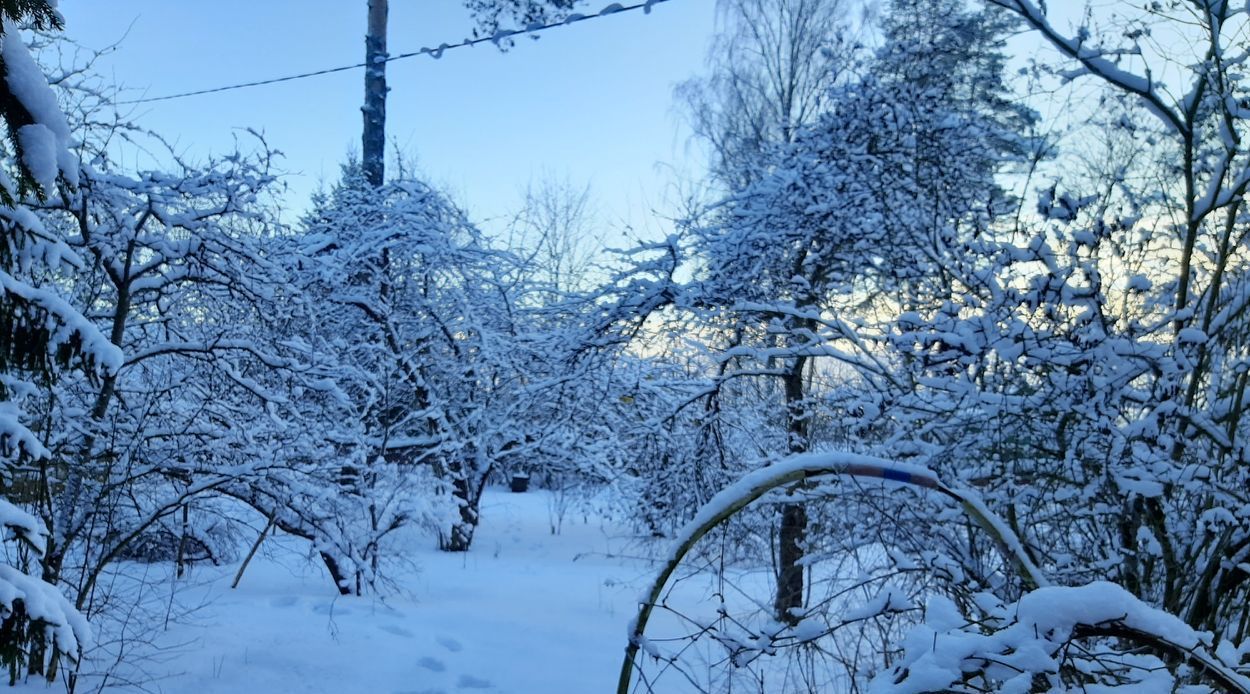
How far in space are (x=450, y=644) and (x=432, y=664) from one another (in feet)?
1.45

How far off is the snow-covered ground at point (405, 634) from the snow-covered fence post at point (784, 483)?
2.62 metres

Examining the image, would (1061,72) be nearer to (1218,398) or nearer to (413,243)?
(1218,398)

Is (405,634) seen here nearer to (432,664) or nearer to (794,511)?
(432,664)

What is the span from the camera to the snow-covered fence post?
6.13ft

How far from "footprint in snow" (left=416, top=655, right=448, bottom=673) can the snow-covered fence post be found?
449 cm

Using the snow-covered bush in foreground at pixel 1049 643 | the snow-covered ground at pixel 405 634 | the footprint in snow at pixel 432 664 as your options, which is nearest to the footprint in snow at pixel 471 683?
the snow-covered ground at pixel 405 634

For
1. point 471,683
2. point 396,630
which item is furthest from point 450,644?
point 471,683

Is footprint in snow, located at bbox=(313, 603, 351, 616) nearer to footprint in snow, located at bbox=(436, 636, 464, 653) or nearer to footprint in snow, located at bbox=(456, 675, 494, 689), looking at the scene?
footprint in snow, located at bbox=(436, 636, 464, 653)

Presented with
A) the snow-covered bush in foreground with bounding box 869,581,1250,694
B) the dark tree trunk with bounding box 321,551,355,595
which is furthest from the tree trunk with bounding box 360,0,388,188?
the snow-covered bush in foreground with bounding box 869,581,1250,694

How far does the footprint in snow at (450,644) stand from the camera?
6.48 metres

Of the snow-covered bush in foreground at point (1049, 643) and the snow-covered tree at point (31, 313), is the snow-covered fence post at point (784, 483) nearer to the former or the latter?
the snow-covered bush in foreground at point (1049, 643)

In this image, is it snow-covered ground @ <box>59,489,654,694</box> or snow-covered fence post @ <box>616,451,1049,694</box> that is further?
snow-covered ground @ <box>59,489,654,694</box>

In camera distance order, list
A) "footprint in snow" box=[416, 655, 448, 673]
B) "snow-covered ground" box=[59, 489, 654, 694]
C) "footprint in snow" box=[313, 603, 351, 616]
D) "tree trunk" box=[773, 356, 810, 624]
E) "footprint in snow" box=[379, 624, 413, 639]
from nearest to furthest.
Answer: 1. "snow-covered ground" box=[59, 489, 654, 694]
2. "footprint in snow" box=[416, 655, 448, 673]
3. "footprint in snow" box=[379, 624, 413, 639]
4. "tree trunk" box=[773, 356, 810, 624]
5. "footprint in snow" box=[313, 603, 351, 616]

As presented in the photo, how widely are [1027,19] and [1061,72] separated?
29cm
